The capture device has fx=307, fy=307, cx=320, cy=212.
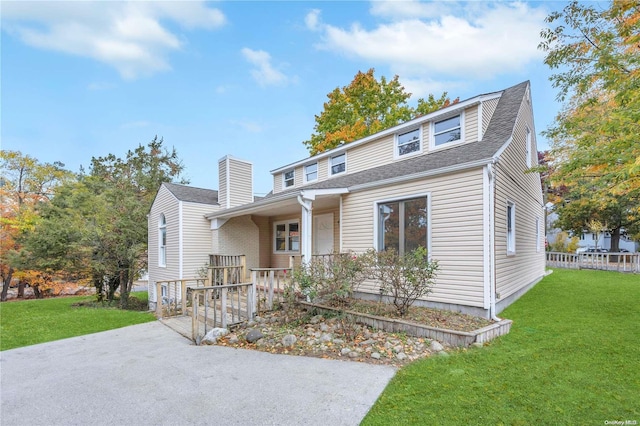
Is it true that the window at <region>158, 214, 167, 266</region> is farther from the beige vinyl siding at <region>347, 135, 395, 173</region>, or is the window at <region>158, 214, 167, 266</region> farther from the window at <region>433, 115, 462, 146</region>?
the window at <region>433, 115, 462, 146</region>

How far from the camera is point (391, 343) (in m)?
5.04

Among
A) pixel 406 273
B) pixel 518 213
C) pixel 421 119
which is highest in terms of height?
pixel 421 119

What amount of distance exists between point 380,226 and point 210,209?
7.56 metres

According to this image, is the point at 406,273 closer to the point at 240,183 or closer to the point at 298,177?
the point at 298,177

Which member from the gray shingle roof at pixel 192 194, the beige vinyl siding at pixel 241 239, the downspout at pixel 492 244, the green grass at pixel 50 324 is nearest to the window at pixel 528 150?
the downspout at pixel 492 244

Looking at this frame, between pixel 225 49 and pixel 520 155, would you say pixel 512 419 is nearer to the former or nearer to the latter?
pixel 520 155

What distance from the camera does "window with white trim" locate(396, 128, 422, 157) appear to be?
9.45 m

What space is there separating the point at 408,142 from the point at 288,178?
21.7 feet

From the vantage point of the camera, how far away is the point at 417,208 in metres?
7.32

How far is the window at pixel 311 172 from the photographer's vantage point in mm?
13215

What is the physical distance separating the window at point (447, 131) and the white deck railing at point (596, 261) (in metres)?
11.9

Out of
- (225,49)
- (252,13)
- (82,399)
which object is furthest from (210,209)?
(82,399)

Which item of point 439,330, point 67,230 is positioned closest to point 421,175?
point 439,330

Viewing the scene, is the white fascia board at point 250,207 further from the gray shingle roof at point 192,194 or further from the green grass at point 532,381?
the green grass at point 532,381
